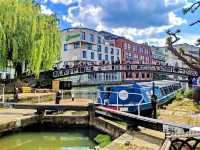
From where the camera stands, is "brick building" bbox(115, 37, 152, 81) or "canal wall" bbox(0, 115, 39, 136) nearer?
"canal wall" bbox(0, 115, 39, 136)

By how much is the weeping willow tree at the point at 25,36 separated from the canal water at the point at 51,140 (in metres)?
12.4

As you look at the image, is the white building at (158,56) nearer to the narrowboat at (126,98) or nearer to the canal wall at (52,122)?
the narrowboat at (126,98)

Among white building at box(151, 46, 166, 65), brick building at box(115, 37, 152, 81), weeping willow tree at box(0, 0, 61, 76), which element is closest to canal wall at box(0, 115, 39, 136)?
weeping willow tree at box(0, 0, 61, 76)

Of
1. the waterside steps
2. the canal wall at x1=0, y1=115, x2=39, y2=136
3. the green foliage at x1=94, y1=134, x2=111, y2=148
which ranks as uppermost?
the waterside steps

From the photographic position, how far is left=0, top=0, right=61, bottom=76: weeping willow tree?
25.6 metres

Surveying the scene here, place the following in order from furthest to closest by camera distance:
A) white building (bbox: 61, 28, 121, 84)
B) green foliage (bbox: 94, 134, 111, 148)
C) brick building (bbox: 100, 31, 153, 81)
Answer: brick building (bbox: 100, 31, 153, 81) < white building (bbox: 61, 28, 121, 84) < green foliage (bbox: 94, 134, 111, 148)

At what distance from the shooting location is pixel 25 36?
86.9 feet

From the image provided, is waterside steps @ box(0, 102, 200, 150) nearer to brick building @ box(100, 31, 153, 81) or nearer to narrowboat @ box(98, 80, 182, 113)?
narrowboat @ box(98, 80, 182, 113)

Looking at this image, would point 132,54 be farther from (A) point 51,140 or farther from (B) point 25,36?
(A) point 51,140

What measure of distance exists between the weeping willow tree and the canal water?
12.4 m

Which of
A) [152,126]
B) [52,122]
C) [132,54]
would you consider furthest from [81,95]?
[132,54]

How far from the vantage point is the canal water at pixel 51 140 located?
12323mm

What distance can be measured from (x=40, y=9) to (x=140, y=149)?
75.6ft

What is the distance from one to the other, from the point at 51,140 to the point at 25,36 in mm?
14447
